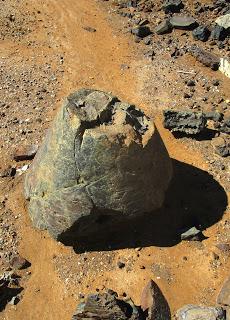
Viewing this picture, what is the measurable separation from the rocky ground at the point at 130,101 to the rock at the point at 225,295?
0.09m

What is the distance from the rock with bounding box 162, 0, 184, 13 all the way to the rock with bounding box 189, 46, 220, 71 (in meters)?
1.95

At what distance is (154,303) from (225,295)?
3.82 feet

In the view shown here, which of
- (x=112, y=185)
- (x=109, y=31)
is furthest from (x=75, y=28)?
(x=112, y=185)

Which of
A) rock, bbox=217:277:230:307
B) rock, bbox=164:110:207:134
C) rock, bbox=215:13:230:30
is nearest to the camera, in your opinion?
rock, bbox=217:277:230:307

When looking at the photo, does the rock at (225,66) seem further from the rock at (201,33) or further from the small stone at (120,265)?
the small stone at (120,265)

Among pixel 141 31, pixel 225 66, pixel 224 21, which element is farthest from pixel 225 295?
pixel 224 21

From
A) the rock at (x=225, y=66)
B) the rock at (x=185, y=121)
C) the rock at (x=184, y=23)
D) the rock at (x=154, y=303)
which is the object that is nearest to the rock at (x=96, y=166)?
the rock at (x=154, y=303)

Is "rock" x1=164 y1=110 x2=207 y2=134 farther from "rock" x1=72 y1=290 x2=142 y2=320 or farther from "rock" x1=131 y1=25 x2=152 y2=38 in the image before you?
"rock" x1=72 y1=290 x2=142 y2=320

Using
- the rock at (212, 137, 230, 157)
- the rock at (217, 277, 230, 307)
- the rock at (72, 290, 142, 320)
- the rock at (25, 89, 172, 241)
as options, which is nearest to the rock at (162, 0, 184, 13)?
the rock at (212, 137, 230, 157)

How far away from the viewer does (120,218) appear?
28.0ft

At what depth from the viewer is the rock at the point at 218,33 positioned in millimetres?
13617

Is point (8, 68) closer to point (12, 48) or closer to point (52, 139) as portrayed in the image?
point (12, 48)

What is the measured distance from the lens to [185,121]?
10.8 metres

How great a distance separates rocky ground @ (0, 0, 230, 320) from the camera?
8.56 metres
